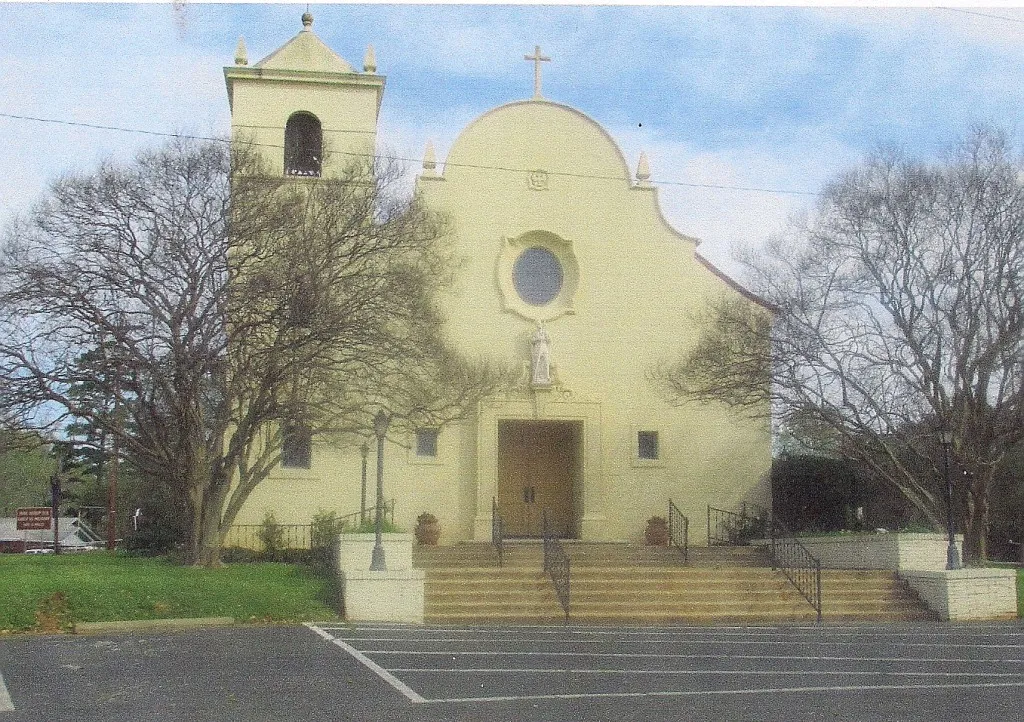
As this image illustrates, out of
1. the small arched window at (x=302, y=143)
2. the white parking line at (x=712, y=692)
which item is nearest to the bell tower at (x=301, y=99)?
the small arched window at (x=302, y=143)

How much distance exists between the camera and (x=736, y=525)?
1047 inches

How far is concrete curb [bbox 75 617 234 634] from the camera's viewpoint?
1576 centimetres

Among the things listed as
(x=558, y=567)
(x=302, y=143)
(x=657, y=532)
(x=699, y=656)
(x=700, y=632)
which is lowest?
(x=700, y=632)

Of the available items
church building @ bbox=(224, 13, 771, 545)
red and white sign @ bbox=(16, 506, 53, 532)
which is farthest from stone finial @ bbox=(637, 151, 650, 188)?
red and white sign @ bbox=(16, 506, 53, 532)

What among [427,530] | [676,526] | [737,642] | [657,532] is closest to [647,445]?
[676,526]

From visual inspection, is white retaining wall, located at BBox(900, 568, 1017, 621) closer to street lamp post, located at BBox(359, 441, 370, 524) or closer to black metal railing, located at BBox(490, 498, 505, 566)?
black metal railing, located at BBox(490, 498, 505, 566)

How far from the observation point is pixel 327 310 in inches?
779

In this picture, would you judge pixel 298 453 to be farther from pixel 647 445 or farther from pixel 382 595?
pixel 382 595

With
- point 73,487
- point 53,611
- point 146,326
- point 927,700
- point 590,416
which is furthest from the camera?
point 73,487

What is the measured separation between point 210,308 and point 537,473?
1044 centimetres

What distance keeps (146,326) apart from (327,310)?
309 centimetres

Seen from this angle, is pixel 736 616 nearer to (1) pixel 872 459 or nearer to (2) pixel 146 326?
(1) pixel 872 459

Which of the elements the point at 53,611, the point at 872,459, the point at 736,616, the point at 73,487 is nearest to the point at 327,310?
the point at 53,611

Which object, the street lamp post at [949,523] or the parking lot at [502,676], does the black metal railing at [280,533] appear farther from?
the street lamp post at [949,523]
